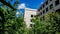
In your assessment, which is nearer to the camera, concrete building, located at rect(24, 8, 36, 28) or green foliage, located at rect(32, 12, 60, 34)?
green foliage, located at rect(32, 12, 60, 34)

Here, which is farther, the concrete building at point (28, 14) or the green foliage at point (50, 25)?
the concrete building at point (28, 14)

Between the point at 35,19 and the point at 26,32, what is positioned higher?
the point at 35,19

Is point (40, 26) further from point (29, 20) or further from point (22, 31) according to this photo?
point (29, 20)

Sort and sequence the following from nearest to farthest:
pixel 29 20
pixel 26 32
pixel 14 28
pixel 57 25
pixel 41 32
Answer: pixel 57 25
pixel 41 32
pixel 14 28
pixel 26 32
pixel 29 20

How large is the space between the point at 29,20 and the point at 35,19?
20612 millimetres

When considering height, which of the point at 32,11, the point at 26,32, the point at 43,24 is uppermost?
the point at 32,11

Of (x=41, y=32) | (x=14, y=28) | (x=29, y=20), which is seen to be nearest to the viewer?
(x=41, y=32)

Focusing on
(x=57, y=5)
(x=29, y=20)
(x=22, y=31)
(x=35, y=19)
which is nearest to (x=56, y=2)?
(x=57, y=5)

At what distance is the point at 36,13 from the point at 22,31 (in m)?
20.3

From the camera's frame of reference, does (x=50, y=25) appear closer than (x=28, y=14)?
Yes

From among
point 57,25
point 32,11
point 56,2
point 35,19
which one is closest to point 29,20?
point 32,11

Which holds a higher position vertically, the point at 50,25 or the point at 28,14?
the point at 28,14

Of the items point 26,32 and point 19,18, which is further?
point 26,32

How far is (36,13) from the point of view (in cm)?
4794
